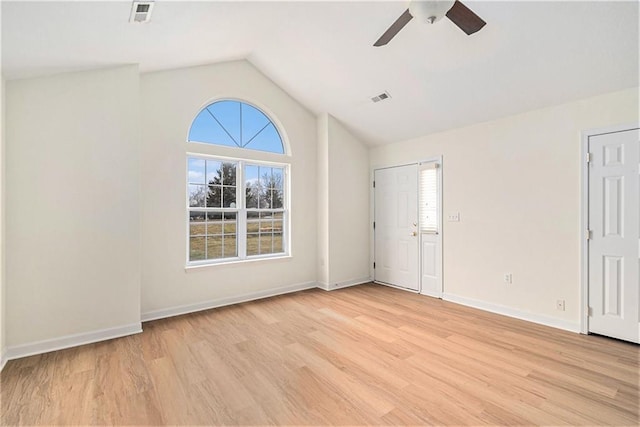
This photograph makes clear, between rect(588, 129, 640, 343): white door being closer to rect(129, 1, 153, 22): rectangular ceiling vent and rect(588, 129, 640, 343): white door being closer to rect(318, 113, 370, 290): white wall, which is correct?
rect(318, 113, 370, 290): white wall

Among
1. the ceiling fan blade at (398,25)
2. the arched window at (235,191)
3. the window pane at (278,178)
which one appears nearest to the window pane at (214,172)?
the arched window at (235,191)

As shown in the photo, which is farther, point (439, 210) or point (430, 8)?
point (439, 210)

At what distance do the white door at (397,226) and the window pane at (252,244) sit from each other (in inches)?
89.0

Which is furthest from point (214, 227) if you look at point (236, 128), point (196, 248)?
point (236, 128)

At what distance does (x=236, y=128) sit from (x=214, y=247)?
71.7 inches

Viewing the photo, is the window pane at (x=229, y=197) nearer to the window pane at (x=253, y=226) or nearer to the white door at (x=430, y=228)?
the window pane at (x=253, y=226)

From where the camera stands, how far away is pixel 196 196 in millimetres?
4227

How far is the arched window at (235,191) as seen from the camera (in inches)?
167

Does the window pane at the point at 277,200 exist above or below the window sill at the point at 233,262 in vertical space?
above

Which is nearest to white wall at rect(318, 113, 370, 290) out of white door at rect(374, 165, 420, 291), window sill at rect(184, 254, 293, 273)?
white door at rect(374, 165, 420, 291)

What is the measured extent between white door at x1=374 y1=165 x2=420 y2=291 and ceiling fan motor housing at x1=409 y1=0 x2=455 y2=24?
9.44ft

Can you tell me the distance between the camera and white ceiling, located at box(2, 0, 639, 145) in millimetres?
2465

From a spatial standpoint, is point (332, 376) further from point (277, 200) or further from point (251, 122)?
point (251, 122)

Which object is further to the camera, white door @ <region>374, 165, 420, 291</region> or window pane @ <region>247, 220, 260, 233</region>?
white door @ <region>374, 165, 420, 291</region>
